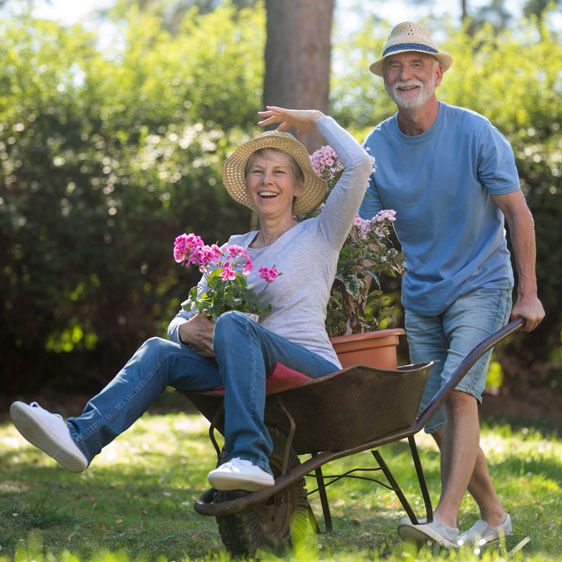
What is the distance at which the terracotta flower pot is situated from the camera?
10.8 ft

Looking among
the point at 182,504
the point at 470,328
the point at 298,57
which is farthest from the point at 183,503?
the point at 298,57

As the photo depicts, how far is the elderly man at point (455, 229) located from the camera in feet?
11.5

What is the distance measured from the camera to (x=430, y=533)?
3.25 meters

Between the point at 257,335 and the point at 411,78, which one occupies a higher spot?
the point at 411,78

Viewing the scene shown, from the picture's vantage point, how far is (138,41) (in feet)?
38.9

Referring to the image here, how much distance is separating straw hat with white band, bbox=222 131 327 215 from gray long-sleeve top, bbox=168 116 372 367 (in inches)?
6.5

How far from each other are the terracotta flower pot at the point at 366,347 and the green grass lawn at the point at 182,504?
2.21ft

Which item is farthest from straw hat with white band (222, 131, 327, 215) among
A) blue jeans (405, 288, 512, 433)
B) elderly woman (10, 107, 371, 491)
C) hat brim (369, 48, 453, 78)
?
blue jeans (405, 288, 512, 433)

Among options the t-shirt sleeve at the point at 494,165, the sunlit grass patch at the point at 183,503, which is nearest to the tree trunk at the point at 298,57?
the sunlit grass patch at the point at 183,503

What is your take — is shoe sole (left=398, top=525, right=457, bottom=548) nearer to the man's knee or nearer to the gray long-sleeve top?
the man's knee

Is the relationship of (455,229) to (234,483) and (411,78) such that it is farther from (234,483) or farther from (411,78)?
(234,483)

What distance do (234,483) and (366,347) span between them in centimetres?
85

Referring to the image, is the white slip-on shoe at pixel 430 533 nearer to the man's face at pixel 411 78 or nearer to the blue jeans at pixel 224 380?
the blue jeans at pixel 224 380

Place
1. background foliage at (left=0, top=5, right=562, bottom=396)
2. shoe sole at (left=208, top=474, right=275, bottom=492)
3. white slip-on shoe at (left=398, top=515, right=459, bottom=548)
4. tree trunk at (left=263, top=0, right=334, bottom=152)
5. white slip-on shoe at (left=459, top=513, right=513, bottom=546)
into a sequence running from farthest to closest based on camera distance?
background foliage at (left=0, top=5, right=562, bottom=396)
tree trunk at (left=263, top=0, right=334, bottom=152)
white slip-on shoe at (left=459, top=513, right=513, bottom=546)
white slip-on shoe at (left=398, top=515, right=459, bottom=548)
shoe sole at (left=208, top=474, right=275, bottom=492)
